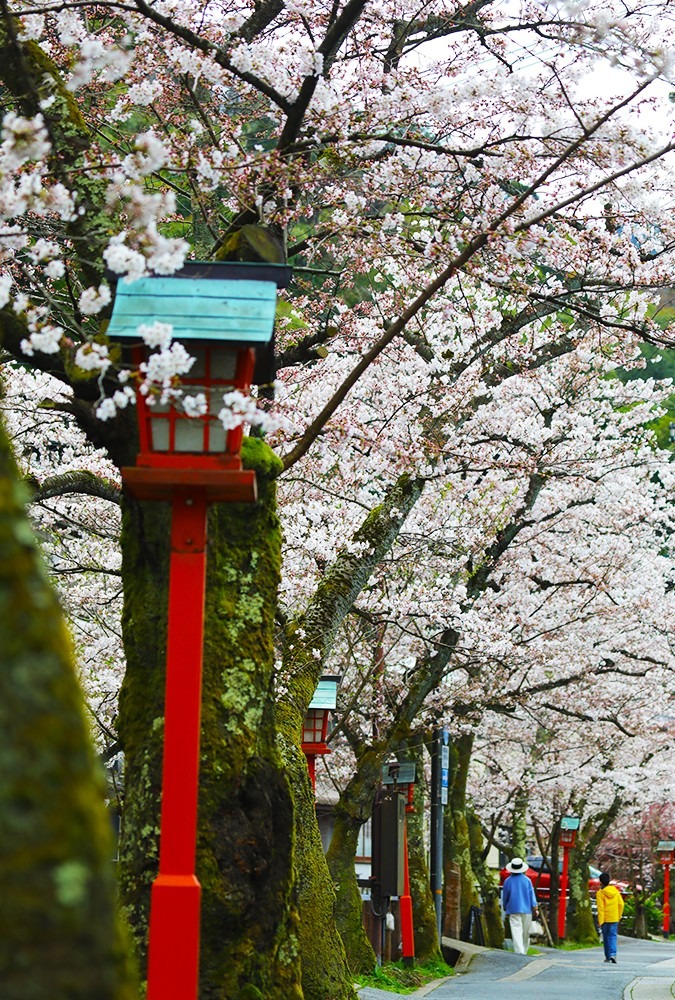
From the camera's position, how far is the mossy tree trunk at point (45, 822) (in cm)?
149

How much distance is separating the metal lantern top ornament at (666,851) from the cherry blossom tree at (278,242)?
1203 inches

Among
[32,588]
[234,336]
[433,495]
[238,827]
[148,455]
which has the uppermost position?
[433,495]

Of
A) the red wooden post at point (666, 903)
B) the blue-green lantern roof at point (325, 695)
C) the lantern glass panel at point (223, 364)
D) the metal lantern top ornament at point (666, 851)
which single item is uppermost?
the lantern glass panel at point (223, 364)

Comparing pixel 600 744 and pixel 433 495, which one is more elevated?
pixel 433 495

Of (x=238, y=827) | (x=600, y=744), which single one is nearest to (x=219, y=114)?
(x=238, y=827)

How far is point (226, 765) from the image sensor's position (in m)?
6.41

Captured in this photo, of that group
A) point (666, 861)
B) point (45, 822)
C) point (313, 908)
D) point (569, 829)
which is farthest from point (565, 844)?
point (45, 822)

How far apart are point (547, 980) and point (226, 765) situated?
12.4 m

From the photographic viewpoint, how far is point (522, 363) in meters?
13.2

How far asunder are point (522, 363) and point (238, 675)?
7.39m

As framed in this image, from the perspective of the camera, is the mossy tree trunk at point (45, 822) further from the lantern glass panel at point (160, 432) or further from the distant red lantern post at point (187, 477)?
the lantern glass panel at point (160, 432)

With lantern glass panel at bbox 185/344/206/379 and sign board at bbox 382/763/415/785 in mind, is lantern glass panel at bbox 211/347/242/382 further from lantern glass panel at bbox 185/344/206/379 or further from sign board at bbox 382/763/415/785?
sign board at bbox 382/763/415/785

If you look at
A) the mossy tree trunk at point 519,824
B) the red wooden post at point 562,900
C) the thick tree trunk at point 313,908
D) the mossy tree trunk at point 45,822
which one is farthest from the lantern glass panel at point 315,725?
the red wooden post at point 562,900

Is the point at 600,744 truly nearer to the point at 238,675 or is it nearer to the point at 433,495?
the point at 433,495
